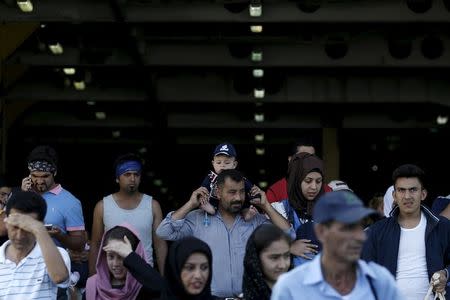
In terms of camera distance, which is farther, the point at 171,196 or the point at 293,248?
the point at 171,196

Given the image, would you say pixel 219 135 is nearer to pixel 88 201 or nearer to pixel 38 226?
pixel 88 201

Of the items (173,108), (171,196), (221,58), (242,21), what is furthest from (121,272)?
(171,196)

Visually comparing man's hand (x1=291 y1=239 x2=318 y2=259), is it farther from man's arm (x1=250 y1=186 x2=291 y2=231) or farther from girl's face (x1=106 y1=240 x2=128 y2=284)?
girl's face (x1=106 y1=240 x2=128 y2=284)

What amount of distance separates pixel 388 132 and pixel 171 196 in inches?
511

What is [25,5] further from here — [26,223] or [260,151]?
[260,151]

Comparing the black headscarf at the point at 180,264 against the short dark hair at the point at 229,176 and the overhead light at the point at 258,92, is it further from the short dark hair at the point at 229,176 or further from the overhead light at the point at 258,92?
the overhead light at the point at 258,92

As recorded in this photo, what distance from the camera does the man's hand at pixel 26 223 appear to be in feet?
22.2

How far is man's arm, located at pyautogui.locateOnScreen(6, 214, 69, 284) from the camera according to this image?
673 cm

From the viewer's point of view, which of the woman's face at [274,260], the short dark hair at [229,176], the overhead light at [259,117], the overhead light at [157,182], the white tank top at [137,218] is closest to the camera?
the woman's face at [274,260]

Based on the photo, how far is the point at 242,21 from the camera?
1800 centimetres

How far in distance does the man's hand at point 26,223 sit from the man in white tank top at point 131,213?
2.43 meters

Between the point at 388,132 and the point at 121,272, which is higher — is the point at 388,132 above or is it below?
above

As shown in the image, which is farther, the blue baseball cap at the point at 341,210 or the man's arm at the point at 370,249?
the man's arm at the point at 370,249

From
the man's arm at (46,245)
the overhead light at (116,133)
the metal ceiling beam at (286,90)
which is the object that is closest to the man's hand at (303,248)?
the man's arm at (46,245)
